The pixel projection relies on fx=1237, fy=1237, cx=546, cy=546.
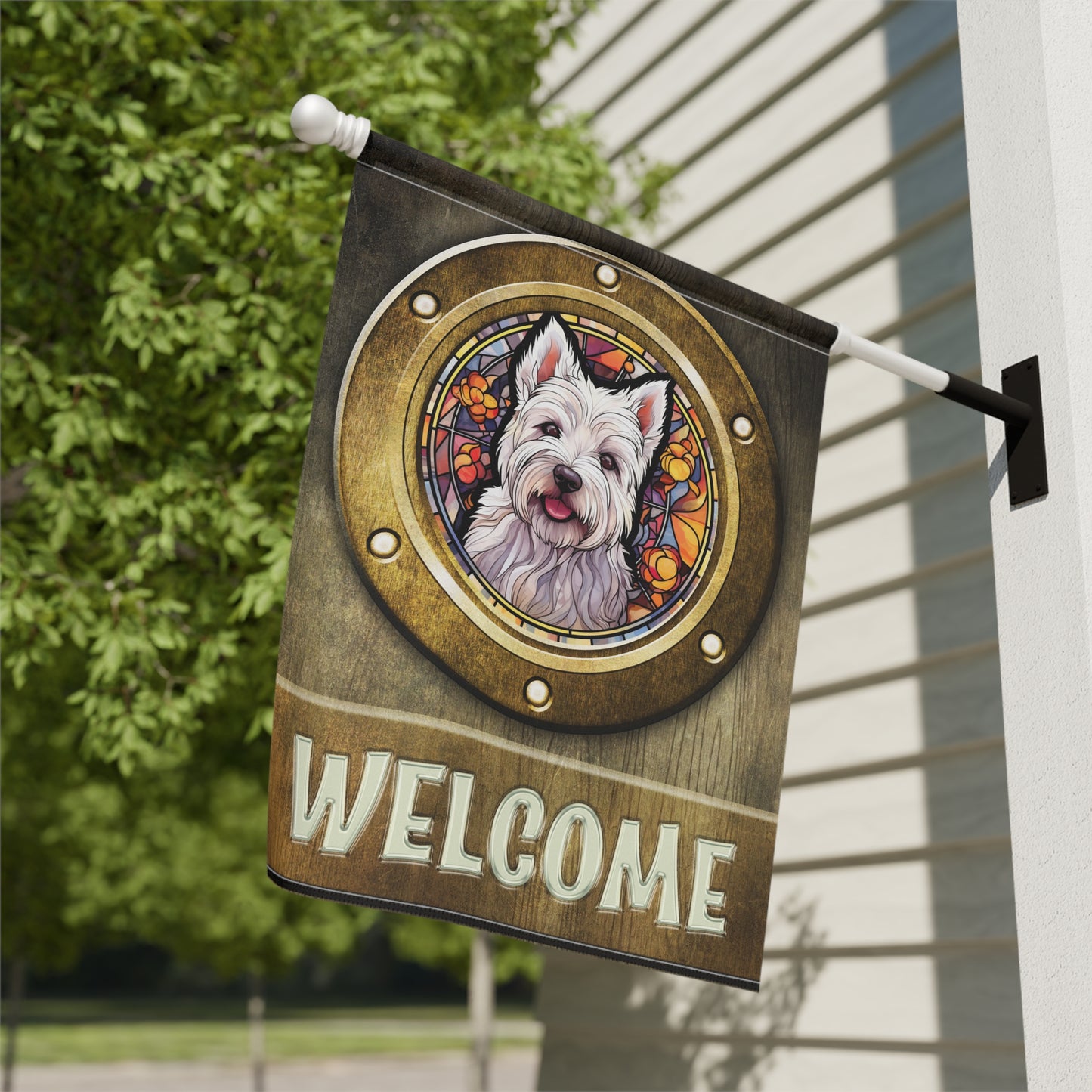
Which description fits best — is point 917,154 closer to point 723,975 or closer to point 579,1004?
point 723,975

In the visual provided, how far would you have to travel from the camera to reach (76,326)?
5383 millimetres

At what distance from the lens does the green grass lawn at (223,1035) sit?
25.6m

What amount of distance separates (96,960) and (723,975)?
125ft

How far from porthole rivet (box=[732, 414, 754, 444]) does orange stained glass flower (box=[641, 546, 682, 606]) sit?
1.04ft

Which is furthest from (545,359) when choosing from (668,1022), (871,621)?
(668,1022)

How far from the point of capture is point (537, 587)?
8.24ft

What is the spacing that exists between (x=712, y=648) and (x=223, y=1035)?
30.4 m

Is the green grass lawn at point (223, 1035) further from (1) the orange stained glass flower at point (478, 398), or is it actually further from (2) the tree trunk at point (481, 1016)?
(1) the orange stained glass flower at point (478, 398)

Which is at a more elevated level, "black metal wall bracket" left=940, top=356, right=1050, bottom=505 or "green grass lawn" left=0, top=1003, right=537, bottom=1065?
"black metal wall bracket" left=940, top=356, right=1050, bottom=505

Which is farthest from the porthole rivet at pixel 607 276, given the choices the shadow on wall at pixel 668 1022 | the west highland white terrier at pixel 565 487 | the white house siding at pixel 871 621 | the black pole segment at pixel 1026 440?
the shadow on wall at pixel 668 1022

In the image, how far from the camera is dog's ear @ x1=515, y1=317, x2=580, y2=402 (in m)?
2.57

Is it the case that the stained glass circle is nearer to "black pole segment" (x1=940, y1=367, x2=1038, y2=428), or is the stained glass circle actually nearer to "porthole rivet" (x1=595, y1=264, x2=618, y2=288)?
"porthole rivet" (x1=595, y1=264, x2=618, y2=288)

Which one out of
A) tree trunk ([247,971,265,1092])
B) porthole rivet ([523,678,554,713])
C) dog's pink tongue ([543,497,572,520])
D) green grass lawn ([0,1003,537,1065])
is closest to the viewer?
porthole rivet ([523,678,554,713])

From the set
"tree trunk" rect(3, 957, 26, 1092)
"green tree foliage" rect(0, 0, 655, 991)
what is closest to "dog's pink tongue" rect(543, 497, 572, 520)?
"green tree foliage" rect(0, 0, 655, 991)
